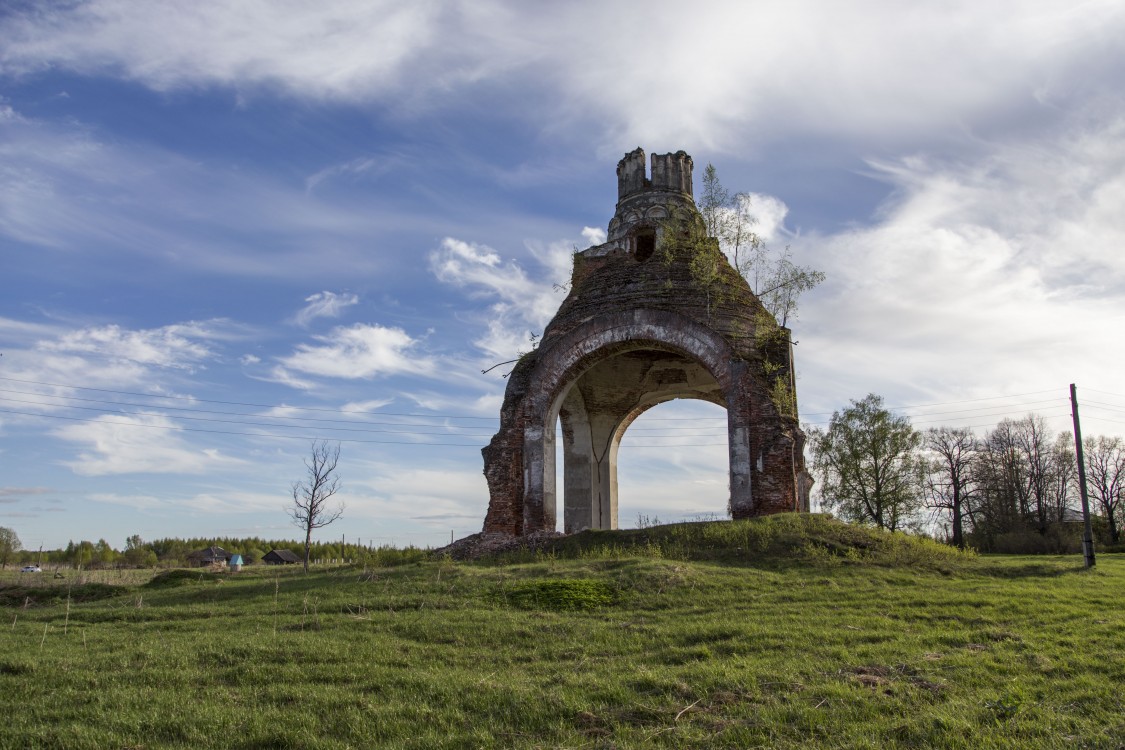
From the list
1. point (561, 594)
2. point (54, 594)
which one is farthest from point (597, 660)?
point (54, 594)

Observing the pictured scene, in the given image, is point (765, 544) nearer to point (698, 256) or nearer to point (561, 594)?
point (561, 594)

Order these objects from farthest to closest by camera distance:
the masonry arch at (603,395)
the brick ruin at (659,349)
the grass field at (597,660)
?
the masonry arch at (603,395) < the brick ruin at (659,349) < the grass field at (597,660)

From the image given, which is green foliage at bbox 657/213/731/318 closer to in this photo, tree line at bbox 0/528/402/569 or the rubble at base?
the rubble at base

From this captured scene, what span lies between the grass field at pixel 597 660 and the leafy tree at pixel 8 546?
28.1 metres

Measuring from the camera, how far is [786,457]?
16.8 m

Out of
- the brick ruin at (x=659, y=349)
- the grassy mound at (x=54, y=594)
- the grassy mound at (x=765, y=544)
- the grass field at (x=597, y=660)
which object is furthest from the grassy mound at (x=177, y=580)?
the grassy mound at (x=765, y=544)

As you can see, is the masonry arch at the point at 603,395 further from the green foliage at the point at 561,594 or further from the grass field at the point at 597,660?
the green foliage at the point at 561,594

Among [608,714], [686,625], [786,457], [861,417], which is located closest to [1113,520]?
[861,417]

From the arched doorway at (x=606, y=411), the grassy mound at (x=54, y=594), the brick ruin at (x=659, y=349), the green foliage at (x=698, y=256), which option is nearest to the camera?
the grassy mound at (x=54, y=594)

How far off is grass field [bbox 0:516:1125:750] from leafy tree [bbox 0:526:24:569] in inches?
1107

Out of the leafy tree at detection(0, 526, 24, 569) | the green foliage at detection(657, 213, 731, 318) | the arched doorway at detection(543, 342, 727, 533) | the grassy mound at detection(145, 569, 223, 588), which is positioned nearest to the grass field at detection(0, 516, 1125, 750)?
the grassy mound at detection(145, 569, 223, 588)

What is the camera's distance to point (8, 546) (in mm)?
38406

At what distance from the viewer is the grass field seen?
5.64 m

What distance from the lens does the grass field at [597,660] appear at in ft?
18.5
